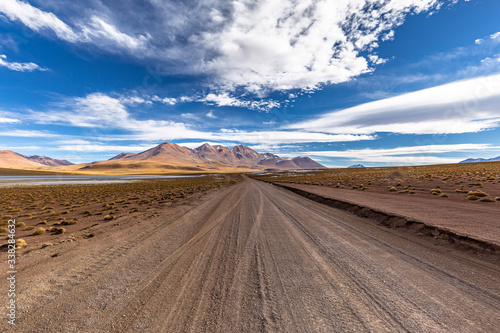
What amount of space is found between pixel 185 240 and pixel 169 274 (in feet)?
8.49

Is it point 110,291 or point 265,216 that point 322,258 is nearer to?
point 110,291

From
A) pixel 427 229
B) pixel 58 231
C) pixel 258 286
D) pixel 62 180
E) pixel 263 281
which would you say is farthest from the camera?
pixel 62 180

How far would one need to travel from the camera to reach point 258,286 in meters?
4.12

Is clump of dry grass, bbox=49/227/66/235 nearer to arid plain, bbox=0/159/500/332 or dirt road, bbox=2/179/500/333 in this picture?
arid plain, bbox=0/159/500/332

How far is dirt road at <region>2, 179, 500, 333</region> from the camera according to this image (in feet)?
10.1

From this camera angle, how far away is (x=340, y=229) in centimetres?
843

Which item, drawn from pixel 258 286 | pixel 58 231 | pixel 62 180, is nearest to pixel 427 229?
pixel 258 286

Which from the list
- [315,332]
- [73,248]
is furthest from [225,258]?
[73,248]

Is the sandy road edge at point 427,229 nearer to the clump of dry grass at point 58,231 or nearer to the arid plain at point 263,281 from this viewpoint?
the arid plain at point 263,281

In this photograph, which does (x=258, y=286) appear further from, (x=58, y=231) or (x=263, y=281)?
(x=58, y=231)

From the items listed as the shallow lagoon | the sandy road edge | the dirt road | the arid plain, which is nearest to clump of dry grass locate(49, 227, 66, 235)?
the arid plain

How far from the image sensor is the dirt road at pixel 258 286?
3078 millimetres

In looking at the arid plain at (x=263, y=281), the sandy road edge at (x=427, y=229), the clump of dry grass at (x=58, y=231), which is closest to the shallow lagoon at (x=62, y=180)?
the clump of dry grass at (x=58, y=231)

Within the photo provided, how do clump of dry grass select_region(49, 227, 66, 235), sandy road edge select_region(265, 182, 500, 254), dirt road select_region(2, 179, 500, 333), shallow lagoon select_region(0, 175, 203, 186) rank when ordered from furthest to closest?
1. shallow lagoon select_region(0, 175, 203, 186)
2. clump of dry grass select_region(49, 227, 66, 235)
3. sandy road edge select_region(265, 182, 500, 254)
4. dirt road select_region(2, 179, 500, 333)
